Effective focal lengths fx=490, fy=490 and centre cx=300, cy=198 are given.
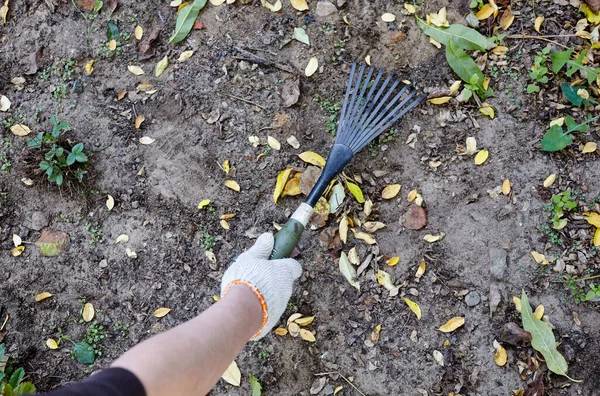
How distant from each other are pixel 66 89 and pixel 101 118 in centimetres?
22

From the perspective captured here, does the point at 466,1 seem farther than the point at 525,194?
Yes

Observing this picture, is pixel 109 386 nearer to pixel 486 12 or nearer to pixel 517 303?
pixel 517 303

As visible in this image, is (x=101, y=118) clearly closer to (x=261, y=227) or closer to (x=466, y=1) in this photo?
(x=261, y=227)

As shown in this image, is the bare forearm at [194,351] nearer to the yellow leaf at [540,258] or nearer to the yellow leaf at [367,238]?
the yellow leaf at [367,238]

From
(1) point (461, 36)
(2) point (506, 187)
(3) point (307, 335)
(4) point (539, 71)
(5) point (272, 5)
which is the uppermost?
(5) point (272, 5)

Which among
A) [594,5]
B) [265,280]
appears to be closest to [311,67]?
[265,280]

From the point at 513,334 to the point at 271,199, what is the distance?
3.61 feet

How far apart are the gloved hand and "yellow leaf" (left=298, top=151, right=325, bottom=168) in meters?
0.50

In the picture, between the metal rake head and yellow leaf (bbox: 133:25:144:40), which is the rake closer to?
the metal rake head

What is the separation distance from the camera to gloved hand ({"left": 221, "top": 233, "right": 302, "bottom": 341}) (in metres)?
1.62

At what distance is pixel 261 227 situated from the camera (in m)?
2.08

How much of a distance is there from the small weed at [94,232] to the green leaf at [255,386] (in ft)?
2.89

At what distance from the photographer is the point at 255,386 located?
6.46ft

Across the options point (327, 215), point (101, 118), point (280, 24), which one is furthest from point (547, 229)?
point (101, 118)
